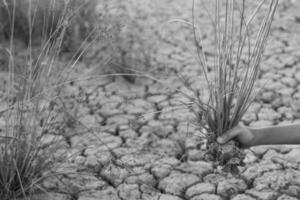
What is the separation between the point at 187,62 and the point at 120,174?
137 cm

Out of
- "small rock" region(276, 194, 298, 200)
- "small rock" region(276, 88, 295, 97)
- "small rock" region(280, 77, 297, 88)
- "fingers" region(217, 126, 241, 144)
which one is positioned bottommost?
"small rock" region(276, 194, 298, 200)

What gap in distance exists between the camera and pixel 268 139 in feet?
7.49

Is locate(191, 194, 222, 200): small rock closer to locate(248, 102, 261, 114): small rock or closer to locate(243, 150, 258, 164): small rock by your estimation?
locate(243, 150, 258, 164): small rock

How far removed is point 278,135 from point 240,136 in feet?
0.55

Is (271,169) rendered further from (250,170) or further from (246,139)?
(246,139)

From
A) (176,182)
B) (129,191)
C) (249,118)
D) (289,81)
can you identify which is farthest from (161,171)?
(289,81)

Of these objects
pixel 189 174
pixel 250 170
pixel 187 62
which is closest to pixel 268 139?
pixel 250 170

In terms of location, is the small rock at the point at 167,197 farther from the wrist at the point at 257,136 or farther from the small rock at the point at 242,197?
the wrist at the point at 257,136

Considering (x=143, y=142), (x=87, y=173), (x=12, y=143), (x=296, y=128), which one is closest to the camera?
(x=12, y=143)

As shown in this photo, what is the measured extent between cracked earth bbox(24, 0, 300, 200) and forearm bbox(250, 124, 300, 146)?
0.74ft

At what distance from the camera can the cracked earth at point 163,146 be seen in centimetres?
233

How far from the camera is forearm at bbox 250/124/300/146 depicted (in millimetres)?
2266

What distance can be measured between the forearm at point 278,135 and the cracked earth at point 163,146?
0.23 m

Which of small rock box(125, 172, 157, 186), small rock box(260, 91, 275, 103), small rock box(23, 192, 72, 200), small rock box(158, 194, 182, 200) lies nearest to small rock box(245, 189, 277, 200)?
small rock box(158, 194, 182, 200)
